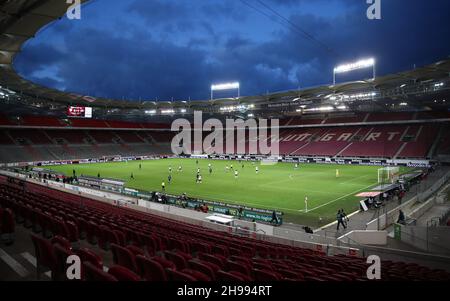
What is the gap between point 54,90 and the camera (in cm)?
5181

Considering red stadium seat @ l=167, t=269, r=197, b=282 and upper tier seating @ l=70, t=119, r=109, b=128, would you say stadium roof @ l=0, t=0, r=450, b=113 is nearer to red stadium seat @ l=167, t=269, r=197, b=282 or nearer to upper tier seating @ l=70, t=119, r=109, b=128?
upper tier seating @ l=70, t=119, r=109, b=128

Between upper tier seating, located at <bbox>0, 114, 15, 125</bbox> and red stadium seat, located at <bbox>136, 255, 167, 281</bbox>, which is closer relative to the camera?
red stadium seat, located at <bbox>136, 255, 167, 281</bbox>

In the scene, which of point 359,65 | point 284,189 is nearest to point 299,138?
point 359,65

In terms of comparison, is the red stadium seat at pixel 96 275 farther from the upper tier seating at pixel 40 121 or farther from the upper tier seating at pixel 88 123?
the upper tier seating at pixel 88 123

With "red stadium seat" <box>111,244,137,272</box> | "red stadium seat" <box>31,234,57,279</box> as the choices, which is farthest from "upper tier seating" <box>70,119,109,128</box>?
"red stadium seat" <box>111,244,137,272</box>

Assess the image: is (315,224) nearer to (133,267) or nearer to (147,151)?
(133,267)

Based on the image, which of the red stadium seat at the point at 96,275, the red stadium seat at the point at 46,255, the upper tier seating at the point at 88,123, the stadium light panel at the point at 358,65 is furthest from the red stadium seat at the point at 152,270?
the upper tier seating at the point at 88,123

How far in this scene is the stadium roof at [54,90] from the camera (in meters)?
12.6

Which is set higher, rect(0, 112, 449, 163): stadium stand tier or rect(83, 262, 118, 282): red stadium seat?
rect(0, 112, 449, 163): stadium stand tier

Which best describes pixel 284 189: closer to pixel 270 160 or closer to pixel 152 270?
pixel 152 270

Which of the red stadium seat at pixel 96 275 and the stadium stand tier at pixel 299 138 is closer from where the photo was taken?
the red stadium seat at pixel 96 275

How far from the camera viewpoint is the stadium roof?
12628 mm
